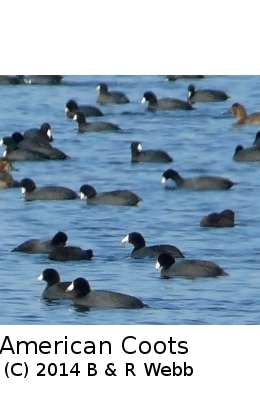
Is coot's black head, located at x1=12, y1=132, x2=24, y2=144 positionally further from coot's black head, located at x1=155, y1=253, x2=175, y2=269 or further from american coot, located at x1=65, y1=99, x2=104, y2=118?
coot's black head, located at x1=155, y1=253, x2=175, y2=269

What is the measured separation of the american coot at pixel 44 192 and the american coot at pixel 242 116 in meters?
1.63

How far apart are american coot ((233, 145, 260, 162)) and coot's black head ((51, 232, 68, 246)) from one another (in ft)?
5.66

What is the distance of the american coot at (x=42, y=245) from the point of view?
21.4m

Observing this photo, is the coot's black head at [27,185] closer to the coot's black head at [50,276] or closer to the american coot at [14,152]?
the american coot at [14,152]

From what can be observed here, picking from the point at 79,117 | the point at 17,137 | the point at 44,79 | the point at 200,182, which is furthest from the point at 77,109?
the point at 200,182

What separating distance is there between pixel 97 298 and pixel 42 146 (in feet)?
5.94

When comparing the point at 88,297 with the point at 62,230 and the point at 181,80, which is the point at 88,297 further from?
the point at 181,80

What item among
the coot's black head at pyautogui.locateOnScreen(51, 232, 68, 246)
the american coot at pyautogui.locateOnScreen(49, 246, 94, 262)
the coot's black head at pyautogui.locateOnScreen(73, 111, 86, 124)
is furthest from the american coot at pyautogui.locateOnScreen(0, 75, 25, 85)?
the american coot at pyautogui.locateOnScreen(49, 246, 94, 262)

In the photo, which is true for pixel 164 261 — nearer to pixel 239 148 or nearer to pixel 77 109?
pixel 239 148

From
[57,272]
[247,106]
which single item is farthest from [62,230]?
[247,106]

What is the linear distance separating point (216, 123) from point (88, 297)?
2.23 m

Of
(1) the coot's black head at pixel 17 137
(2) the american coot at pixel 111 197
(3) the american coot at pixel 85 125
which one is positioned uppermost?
(3) the american coot at pixel 85 125

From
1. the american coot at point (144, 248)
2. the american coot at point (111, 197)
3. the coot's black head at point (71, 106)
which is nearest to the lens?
the american coot at point (144, 248)

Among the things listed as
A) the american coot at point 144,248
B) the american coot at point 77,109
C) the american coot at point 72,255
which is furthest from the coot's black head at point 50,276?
the american coot at point 77,109
